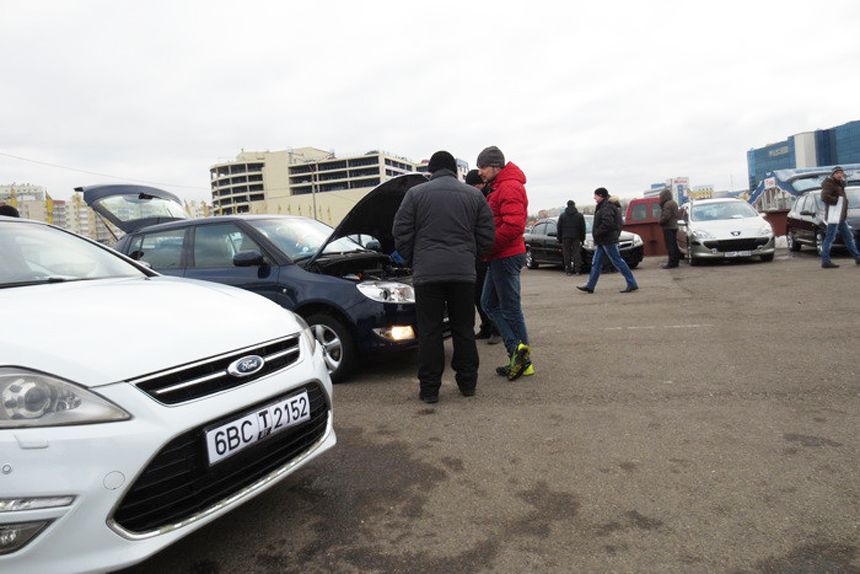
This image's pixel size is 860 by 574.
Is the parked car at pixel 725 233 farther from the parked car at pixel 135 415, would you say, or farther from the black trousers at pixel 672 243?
the parked car at pixel 135 415

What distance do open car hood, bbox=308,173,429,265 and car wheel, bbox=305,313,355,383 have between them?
0.52 meters

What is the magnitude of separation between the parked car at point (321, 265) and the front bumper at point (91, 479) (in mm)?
2626

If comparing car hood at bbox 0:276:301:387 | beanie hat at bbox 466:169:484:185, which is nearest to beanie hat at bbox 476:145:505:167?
beanie hat at bbox 466:169:484:185

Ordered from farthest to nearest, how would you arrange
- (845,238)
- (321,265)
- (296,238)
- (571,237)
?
(571,237) → (845,238) → (296,238) → (321,265)

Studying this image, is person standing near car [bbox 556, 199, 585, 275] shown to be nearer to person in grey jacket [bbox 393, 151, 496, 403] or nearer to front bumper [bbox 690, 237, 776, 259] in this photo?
front bumper [bbox 690, 237, 776, 259]

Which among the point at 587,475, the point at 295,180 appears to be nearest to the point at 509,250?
the point at 587,475

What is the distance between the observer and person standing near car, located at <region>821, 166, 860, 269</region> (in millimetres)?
9820

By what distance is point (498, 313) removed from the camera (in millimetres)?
4879

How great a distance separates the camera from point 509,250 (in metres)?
4.63

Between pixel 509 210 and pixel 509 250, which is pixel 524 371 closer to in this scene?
pixel 509 250

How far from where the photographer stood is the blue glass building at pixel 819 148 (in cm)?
10619

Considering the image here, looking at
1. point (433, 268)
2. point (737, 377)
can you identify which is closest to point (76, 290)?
point (433, 268)

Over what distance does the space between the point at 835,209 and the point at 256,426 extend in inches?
438

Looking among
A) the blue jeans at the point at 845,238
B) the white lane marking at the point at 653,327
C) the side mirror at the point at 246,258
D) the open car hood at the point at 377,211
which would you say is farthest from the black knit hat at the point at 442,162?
the blue jeans at the point at 845,238
